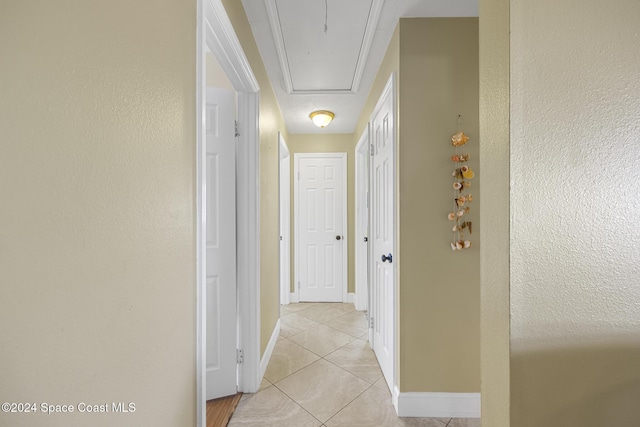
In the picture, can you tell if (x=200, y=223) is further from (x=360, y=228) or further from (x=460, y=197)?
(x=360, y=228)

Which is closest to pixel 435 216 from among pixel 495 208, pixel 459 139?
pixel 459 139

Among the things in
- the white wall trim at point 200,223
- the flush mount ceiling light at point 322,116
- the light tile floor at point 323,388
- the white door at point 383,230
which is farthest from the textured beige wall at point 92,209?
the flush mount ceiling light at point 322,116

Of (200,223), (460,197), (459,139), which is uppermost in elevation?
(459,139)

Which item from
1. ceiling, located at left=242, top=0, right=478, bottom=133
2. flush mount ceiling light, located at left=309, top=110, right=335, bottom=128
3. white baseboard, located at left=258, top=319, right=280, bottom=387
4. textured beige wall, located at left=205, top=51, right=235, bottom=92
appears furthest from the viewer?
flush mount ceiling light, located at left=309, top=110, right=335, bottom=128

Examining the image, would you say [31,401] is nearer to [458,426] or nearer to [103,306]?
[103,306]

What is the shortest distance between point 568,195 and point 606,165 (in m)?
0.14

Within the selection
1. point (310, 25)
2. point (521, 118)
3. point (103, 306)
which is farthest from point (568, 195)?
point (310, 25)

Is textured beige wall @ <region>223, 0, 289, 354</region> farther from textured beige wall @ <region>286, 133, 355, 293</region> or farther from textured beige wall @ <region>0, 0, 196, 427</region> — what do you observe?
textured beige wall @ <region>0, 0, 196, 427</region>

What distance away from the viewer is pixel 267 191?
2352mm

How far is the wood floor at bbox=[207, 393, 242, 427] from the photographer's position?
5.30 feet

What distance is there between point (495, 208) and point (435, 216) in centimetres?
90

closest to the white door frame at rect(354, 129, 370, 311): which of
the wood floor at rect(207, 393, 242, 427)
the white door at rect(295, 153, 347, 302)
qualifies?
the white door at rect(295, 153, 347, 302)

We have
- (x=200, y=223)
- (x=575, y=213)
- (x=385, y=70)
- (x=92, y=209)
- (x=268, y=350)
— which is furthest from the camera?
(x=268, y=350)

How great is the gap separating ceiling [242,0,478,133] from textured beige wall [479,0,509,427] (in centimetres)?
90
